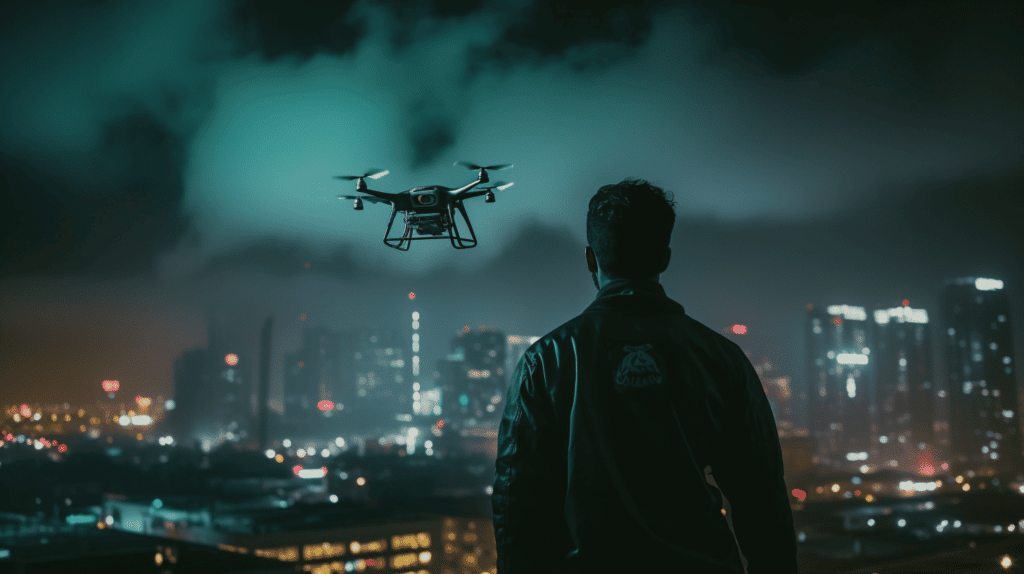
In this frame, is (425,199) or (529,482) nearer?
(529,482)

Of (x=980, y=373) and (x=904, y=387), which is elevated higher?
(x=980, y=373)

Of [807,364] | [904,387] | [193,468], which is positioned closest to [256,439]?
[193,468]

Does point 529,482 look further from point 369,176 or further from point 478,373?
point 478,373

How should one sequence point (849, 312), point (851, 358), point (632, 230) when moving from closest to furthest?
point (632, 230) < point (851, 358) < point (849, 312)

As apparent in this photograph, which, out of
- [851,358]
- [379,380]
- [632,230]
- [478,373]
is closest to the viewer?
[632,230]

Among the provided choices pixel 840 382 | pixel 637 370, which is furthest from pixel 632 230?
pixel 840 382

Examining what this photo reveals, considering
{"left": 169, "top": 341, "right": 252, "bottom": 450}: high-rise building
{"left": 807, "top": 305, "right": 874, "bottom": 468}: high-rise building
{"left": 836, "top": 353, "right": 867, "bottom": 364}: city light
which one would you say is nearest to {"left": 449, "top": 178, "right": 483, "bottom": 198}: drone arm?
{"left": 807, "top": 305, "right": 874, "bottom": 468}: high-rise building

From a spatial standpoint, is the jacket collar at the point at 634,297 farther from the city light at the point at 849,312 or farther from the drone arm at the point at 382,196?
the city light at the point at 849,312
